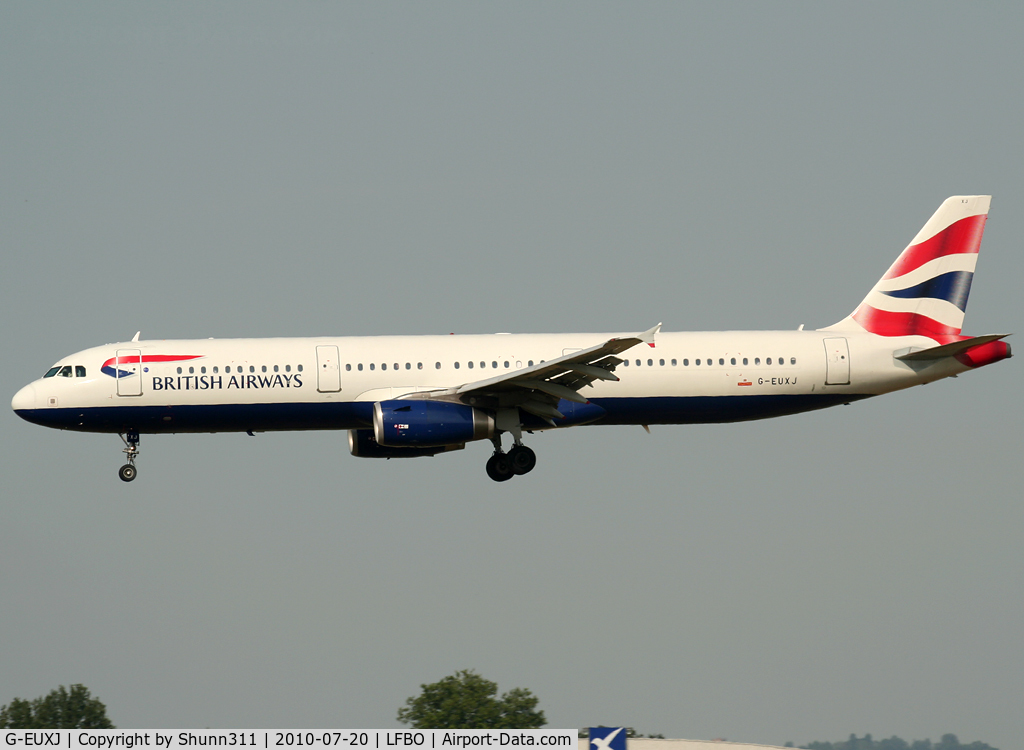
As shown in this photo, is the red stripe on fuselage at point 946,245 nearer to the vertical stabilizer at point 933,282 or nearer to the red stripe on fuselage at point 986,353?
the vertical stabilizer at point 933,282

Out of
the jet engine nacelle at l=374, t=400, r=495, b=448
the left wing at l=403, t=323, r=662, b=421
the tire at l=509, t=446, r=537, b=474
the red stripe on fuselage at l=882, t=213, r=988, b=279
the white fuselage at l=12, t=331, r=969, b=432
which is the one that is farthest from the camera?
the red stripe on fuselage at l=882, t=213, r=988, b=279

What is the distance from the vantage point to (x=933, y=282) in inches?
1738

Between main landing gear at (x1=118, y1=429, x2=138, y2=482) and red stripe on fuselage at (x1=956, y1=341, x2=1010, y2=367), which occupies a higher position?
red stripe on fuselage at (x1=956, y1=341, x2=1010, y2=367)

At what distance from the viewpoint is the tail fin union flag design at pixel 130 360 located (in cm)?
3950

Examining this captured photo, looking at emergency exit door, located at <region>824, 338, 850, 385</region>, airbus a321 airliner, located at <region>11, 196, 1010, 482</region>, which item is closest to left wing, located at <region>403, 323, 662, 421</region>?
airbus a321 airliner, located at <region>11, 196, 1010, 482</region>

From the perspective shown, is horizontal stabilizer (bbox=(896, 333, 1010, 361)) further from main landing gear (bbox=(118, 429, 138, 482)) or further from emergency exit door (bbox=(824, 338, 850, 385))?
main landing gear (bbox=(118, 429, 138, 482))

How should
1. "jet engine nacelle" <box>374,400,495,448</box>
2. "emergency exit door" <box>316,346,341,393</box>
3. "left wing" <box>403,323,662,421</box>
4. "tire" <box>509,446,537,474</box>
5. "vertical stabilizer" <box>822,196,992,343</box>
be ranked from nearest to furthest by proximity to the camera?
"left wing" <box>403,323,662,421</box>
"jet engine nacelle" <box>374,400,495,448</box>
"emergency exit door" <box>316,346,341,393</box>
"tire" <box>509,446,537,474</box>
"vertical stabilizer" <box>822,196,992,343</box>

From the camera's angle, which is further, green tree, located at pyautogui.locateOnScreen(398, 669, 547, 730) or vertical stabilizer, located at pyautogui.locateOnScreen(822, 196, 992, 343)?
green tree, located at pyautogui.locateOnScreen(398, 669, 547, 730)

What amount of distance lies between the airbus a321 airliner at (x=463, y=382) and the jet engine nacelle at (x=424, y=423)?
4 cm

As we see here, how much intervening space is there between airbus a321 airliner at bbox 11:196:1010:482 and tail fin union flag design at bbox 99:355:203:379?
55 mm

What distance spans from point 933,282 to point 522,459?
1399 cm

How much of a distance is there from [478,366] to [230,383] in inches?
270

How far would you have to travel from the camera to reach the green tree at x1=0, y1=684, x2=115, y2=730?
81.4 metres

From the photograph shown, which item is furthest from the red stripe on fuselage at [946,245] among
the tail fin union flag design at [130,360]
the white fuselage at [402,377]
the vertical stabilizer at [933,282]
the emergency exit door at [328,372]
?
the tail fin union flag design at [130,360]
